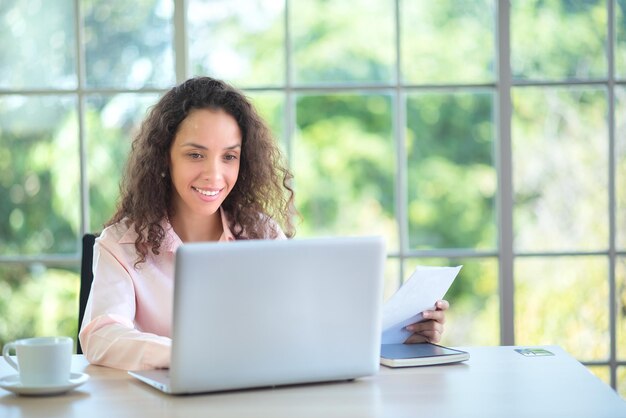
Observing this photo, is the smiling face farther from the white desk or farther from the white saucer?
the white saucer

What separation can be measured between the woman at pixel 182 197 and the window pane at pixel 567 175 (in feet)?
4.39

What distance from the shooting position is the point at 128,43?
3.41 metres

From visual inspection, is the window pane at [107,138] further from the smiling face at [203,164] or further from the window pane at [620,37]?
the window pane at [620,37]

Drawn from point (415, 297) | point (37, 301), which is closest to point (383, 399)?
point (415, 297)

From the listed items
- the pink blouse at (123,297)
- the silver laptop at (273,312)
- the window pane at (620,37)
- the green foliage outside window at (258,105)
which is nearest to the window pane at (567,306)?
the green foliage outside window at (258,105)

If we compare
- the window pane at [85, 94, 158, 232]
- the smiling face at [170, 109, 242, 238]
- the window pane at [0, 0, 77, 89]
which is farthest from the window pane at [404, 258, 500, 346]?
the smiling face at [170, 109, 242, 238]

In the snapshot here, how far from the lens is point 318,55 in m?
6.86

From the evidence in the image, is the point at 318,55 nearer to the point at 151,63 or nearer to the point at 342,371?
the point at 151,63

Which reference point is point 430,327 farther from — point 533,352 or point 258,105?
point 258,105

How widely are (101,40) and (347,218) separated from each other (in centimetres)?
407

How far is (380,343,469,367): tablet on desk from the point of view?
1826 mm

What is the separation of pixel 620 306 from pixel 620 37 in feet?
3.14

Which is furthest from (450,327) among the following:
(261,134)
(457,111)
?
(261,134)

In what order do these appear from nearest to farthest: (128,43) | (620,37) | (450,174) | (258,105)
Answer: (258,105), (620,37), (128,43), (450,174)
